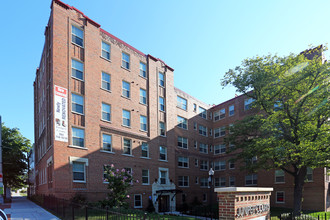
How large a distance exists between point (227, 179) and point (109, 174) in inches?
986

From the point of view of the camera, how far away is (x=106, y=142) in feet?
81.1

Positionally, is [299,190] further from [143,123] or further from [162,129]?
[143,123]

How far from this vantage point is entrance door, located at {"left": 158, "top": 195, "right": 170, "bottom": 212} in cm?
2948

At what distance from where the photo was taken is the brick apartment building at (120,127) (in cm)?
2172

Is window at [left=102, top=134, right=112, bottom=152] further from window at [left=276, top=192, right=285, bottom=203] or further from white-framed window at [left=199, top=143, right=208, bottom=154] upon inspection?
window at [left=276, top=192, right=285, bottom=203]

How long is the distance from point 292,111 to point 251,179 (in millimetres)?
17065

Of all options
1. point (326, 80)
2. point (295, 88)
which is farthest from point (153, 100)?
point (326, 80)

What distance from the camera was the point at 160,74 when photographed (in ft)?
111

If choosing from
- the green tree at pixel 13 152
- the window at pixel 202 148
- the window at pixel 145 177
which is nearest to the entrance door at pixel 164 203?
the window at pixel 145 177

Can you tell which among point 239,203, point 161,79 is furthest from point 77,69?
point 239,203

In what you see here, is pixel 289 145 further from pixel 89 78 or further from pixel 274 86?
pixel 89 78

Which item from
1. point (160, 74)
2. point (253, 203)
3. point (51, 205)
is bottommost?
point (51, 205)

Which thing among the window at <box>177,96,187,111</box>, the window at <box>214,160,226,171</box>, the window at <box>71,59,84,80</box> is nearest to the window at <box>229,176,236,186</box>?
the window at <box>214,160,226,171</box>

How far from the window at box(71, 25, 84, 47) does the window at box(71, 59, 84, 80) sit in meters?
1.97
